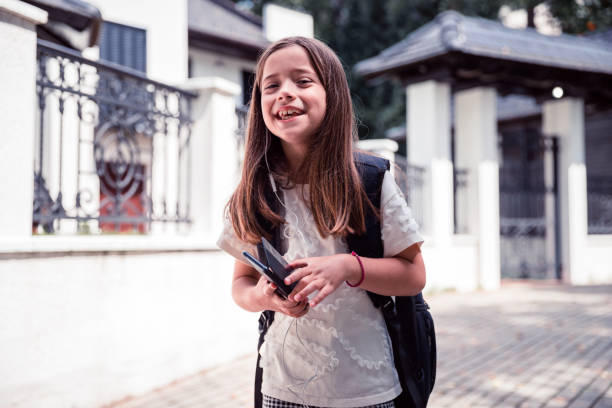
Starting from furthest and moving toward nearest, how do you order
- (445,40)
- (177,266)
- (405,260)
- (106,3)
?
(445,40) < (106,3) < (177,266) < (405,260)

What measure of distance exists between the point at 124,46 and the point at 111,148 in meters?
6.13

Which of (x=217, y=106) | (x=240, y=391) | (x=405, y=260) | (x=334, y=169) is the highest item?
(x=217, y=106)

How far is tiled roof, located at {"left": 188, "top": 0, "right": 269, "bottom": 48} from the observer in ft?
45.7

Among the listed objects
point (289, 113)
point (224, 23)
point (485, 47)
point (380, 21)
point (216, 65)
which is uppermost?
point (380, 21)

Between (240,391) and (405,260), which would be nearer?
(405,260)

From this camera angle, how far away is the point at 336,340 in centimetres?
146

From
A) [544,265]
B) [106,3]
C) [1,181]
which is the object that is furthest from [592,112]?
[1,181]

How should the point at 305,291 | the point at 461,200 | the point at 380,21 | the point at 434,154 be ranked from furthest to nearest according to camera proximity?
the point at 380,21
the point at 461,200
the point at 434,154
the point at 305,291

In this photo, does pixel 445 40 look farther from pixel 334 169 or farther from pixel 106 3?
pixel 334 169

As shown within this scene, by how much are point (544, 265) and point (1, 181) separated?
11.6 meters

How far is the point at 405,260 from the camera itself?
145 centimetres

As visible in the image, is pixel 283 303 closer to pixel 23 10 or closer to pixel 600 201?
pixel 23 10

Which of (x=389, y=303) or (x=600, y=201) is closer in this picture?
(x=389, y=303)

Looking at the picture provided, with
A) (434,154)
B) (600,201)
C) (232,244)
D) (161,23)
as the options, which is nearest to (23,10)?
(232,244)
